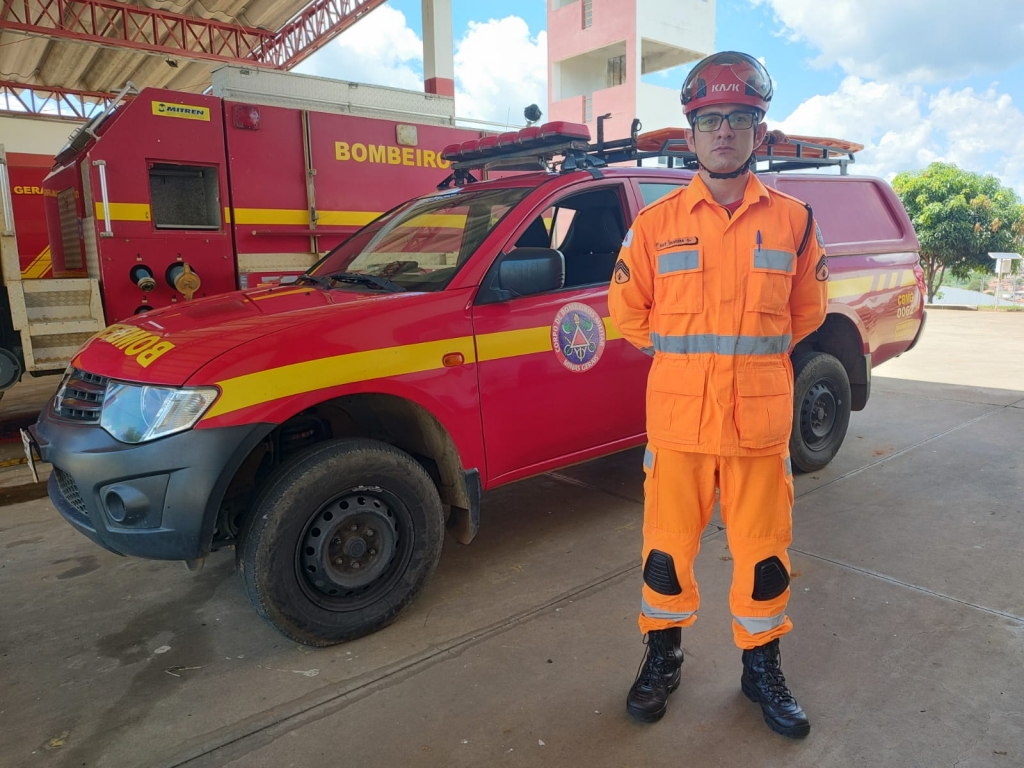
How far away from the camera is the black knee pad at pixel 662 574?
2.28 meters

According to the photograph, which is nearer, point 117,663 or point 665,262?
point 665,262

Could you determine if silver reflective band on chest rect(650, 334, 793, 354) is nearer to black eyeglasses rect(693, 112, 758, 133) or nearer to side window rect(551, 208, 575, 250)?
black eyeglasses rect(693, 112, 758, 133)

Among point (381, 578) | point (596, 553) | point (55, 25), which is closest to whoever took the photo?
point (381, 578)

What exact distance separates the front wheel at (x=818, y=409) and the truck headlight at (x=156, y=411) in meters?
3.25

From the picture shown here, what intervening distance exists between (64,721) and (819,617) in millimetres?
2745

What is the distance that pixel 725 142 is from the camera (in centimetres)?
217

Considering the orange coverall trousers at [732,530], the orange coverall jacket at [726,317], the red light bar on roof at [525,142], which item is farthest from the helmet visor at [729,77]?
the red light bar on roof at [525,142]

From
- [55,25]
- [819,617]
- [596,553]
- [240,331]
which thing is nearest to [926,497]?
[819,617]

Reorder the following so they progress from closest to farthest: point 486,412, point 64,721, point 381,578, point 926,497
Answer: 1. point 64,721
2. point 381,578
3. point 486,412
4. point 926,497

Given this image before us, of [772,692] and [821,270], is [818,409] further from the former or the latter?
[772,692]

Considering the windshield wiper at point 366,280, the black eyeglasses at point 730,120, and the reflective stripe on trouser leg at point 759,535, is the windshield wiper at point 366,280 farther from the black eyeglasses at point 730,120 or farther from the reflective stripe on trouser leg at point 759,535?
the reflective stripe on trouser leg at point 759,535

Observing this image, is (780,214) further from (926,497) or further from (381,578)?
(926,497)

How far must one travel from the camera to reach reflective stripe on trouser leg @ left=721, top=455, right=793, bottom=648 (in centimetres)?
218

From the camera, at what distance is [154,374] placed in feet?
7.94
